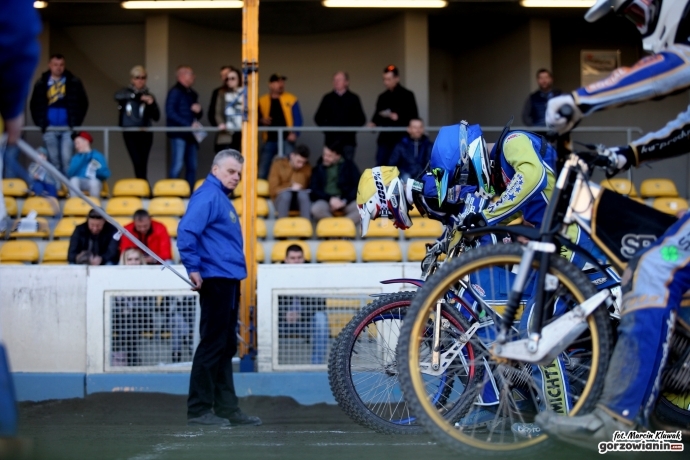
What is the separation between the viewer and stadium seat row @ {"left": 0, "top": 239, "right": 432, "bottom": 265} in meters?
11.6

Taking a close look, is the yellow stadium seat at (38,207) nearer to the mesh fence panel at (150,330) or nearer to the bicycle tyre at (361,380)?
the mesh fence panel at (150,330)

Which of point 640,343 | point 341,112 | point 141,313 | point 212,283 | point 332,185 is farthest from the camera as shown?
point 341,112

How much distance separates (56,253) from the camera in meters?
12.0

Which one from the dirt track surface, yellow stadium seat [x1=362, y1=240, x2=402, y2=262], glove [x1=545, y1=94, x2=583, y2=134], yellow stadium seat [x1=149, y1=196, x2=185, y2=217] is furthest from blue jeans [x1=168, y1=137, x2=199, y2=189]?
glove [x1=545, y1=94, x2=583, y2=134]

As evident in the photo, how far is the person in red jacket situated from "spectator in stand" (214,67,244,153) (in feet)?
8.57

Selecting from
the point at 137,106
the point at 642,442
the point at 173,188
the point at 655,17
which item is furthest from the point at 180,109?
the point at 642,442

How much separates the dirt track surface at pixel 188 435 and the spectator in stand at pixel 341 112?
529 cm

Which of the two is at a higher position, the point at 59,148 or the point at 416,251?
the point at 59,148

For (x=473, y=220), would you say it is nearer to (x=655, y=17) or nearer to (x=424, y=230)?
(x=655, y=17)

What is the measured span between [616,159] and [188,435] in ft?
12.2

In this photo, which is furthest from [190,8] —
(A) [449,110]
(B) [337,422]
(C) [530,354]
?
(C) [530,354]

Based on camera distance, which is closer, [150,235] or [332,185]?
[150,235]

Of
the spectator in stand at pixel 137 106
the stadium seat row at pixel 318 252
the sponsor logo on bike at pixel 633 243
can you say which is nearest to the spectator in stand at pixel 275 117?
the spectator in stand at pixel 137 106

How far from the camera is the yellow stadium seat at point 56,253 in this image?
39.3 ft
